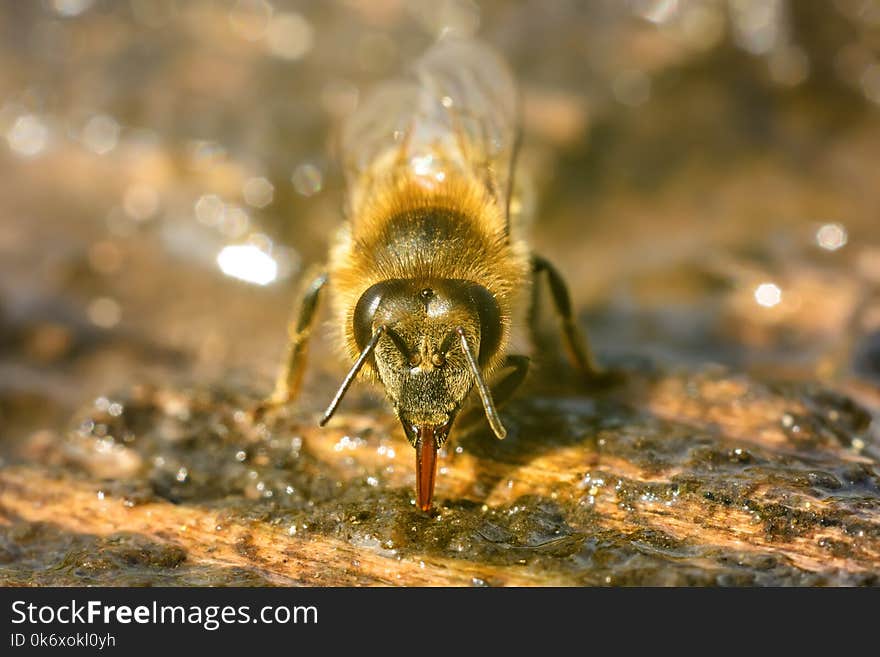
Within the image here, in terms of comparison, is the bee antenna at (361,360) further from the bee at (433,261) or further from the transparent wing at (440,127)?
the transparent wing at (440,127)

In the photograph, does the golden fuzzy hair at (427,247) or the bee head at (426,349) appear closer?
the bee head at (426,349)

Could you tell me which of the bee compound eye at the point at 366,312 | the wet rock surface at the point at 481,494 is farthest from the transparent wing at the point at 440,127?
the wet rock surface at the point at 481,494

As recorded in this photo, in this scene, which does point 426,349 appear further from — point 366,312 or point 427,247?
point 427,247

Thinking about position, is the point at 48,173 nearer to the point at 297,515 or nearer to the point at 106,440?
the point at 106,440

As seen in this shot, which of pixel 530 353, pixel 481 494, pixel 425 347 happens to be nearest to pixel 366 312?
pixel 425 347

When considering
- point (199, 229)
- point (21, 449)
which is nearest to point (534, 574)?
point (21, 449)

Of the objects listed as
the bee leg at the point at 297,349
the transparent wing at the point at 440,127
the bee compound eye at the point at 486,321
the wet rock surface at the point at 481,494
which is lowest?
the wet rock surface at the point at 481,494

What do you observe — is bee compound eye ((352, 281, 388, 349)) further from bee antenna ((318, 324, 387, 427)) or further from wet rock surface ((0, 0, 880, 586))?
wet rock surface ((0, 0, 880, 586))

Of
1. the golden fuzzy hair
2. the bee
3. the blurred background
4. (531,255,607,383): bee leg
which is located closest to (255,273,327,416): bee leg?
the bee
